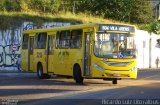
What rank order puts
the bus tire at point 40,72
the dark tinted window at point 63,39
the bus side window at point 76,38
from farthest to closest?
the bus tire at point 40,72 < the dark tinted window at point 63,39 < the bus side window at point 76,38

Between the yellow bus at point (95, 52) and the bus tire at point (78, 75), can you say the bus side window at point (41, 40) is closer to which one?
the yellow bus at point (95, 52)

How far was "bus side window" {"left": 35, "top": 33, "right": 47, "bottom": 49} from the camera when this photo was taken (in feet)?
95.8

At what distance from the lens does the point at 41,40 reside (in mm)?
29656

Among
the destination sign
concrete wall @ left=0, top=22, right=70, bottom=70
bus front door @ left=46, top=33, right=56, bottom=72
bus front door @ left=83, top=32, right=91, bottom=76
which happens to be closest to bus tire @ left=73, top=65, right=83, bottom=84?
bus front door @ left=83, top=32, right=91, bottom=76

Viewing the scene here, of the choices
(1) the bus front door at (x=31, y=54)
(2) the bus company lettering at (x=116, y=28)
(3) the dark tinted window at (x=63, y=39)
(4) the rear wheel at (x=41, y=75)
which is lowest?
(4) the rear wheel at (x=41, y=75)

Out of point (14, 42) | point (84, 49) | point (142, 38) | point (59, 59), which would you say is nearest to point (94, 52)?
point (84, 49)

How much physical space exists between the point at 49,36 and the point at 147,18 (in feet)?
136

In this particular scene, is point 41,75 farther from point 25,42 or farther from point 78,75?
point 78,75

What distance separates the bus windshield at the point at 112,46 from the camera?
23234 mm

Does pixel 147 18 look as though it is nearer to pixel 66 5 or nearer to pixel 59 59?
pixel 66 5

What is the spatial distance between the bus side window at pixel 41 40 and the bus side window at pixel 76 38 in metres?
3.83

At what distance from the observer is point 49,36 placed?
2847 centimetres

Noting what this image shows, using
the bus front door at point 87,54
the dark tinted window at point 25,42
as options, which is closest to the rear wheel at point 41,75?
the dark tinted window at point 25,42

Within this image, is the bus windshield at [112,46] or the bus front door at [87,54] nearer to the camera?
the bus windshield at [112,46]
